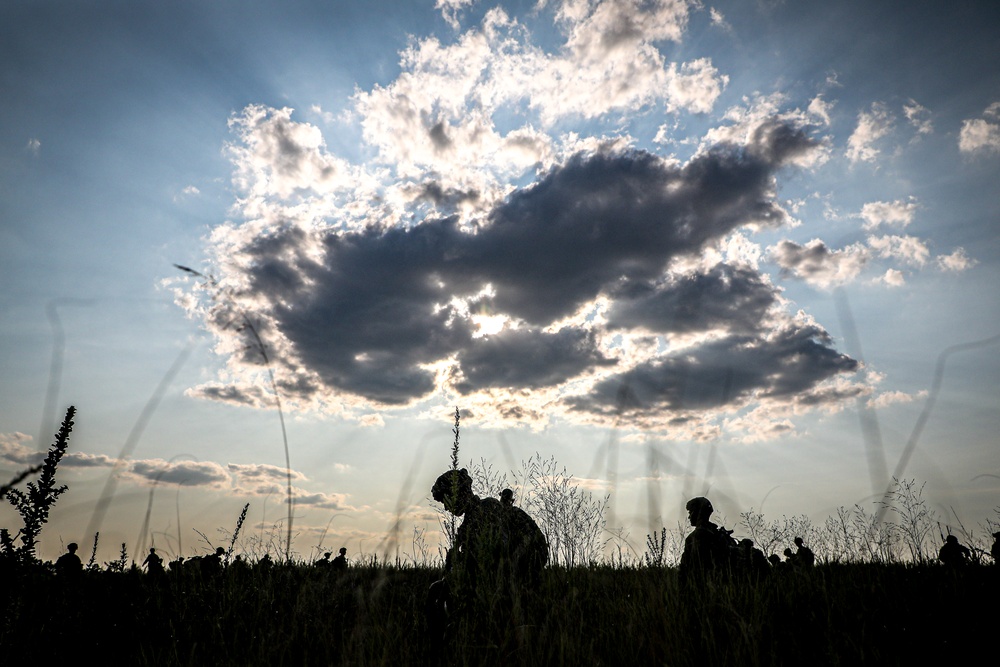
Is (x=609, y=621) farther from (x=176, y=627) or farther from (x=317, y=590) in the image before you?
(x=176, y=627)

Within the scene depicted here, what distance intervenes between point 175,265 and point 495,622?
352cm

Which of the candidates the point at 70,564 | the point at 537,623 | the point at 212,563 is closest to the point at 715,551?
the point at 537,623

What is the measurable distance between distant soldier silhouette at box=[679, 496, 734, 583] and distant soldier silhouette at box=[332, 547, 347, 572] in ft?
→ 15.8

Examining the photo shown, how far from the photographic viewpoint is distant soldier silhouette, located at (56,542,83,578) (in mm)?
4488

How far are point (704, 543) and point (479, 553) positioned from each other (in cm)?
453

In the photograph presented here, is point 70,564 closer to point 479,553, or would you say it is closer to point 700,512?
point 479,553

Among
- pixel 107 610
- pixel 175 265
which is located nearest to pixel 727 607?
pixel 175 265

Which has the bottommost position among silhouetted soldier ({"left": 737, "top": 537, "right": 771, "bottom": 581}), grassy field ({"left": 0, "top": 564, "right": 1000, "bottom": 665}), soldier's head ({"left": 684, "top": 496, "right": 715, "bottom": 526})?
grassy field ({"left": 0, "top": 564, "right": 1000, "bottom": 665})

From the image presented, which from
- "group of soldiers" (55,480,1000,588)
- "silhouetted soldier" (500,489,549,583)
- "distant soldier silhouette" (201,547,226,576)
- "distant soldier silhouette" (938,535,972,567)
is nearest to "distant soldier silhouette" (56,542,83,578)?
"group of soldiers" (55,480,1000,588)

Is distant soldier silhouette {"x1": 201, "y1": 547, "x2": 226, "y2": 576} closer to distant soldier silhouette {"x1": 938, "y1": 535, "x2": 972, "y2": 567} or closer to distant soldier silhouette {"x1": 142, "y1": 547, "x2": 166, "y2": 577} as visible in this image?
distant soldier silhouette {"x1": 142, "y1": 547, "x2": 166, "y2": 577}

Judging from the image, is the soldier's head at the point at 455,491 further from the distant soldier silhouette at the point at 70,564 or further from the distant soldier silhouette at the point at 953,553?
the distant soldier silhouette at the point at 953,553

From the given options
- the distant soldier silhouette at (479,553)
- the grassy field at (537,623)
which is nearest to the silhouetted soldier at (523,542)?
the distant soldier silhouette at (479,553)

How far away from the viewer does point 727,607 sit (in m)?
3.95

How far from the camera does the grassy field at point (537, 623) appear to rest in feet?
10.9
